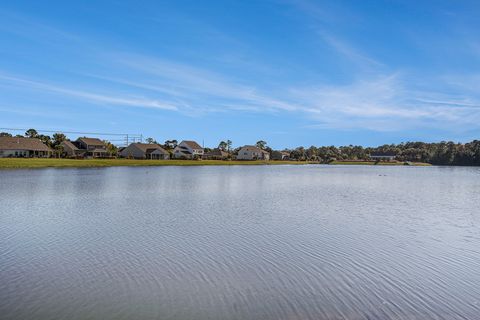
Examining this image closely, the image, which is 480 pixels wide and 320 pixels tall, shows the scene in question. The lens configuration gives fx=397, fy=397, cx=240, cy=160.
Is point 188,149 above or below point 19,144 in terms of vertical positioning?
below

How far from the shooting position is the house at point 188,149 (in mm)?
144625

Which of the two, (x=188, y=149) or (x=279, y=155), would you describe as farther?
(x=279, y=155)

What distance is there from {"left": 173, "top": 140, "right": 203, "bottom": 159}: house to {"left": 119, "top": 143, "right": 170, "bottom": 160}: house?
31.6 feet

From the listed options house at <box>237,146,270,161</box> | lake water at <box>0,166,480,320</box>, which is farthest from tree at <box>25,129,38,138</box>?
lake water at <box>0,166,480,320</box>

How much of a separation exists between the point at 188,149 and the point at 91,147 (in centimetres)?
3522

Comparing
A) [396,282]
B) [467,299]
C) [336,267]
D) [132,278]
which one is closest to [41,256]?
[132,278]

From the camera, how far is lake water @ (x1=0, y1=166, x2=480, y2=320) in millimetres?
8844

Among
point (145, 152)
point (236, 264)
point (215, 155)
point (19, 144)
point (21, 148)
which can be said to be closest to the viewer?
point (236, 264)

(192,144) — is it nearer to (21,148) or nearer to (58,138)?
(58,138)

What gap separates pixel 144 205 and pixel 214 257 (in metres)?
14.1

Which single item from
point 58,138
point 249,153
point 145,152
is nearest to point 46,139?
point 58,138

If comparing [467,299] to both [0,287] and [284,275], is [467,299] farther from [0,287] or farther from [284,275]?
[0,287]

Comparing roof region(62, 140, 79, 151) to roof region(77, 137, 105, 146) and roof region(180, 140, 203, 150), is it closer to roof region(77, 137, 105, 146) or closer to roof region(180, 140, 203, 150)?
roof region(77, 137, 105, 146)

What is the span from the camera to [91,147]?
129250 millimetres
